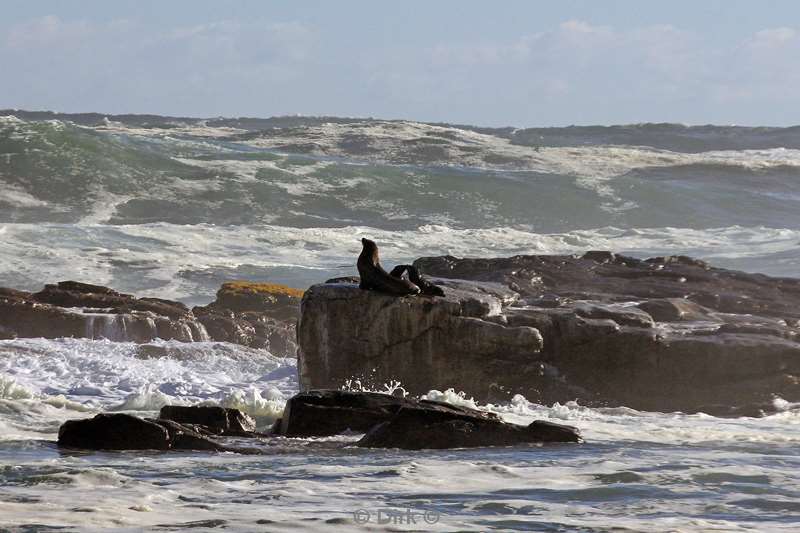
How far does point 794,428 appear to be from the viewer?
39.1 feet

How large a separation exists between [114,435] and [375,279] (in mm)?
4353

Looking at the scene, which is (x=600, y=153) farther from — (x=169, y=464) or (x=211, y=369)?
(x=169, y=464)

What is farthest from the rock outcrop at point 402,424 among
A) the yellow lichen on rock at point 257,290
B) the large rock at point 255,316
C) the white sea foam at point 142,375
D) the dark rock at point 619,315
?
the yellow lichen on rock at point 257,290

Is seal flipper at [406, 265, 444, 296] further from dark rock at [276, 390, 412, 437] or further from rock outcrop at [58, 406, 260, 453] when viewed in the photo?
rock outcrop at [58, 406, 260, 453]

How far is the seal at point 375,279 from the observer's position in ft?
45.5

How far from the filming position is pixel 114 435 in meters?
10.1

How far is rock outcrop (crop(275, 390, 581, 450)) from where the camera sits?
10398 millimetres

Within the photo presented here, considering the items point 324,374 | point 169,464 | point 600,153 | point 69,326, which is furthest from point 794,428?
point 600,153

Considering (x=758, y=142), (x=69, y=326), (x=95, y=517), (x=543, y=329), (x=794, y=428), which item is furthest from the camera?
(x=758, y=142)

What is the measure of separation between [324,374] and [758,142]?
62021 mm

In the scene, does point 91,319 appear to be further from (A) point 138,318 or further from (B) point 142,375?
(B) point 142,375

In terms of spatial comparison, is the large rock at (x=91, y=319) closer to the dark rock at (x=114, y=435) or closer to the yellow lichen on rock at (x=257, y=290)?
the yellow lichen on rock at (x=257, y=290)

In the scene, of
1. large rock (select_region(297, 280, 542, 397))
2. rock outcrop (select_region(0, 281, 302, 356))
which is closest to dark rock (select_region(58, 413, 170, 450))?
large rock (select_region(297, 280, 542, 397))

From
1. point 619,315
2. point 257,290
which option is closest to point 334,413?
point 619,315
